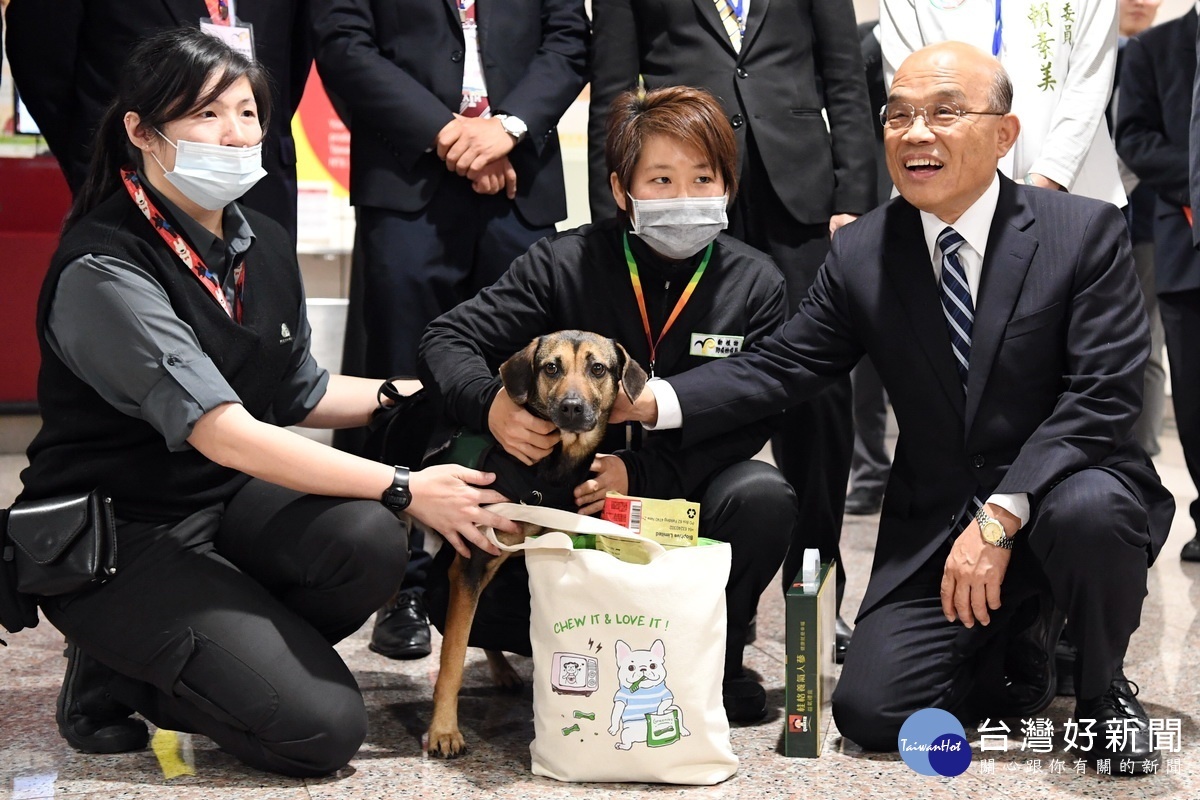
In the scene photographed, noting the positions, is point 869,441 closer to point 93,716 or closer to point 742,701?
point 742,701

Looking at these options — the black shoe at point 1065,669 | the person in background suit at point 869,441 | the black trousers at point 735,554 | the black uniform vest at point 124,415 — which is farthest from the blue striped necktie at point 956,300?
the person in background suit at point 869,441

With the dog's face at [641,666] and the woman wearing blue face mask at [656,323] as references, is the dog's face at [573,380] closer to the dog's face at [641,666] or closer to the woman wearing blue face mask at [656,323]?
the woman wearing blue face mask at [656,323]

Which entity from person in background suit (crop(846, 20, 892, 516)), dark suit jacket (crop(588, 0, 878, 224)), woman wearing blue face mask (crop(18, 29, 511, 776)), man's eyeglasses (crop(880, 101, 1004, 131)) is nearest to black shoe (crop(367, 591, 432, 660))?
woman wearing blue face mask (crop(18, 29, 511, 776))

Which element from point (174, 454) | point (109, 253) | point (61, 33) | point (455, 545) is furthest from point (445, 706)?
point (61, 33)

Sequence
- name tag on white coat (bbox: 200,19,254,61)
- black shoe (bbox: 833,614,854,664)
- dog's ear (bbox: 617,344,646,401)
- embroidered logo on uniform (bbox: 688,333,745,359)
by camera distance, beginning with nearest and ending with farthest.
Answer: dog's ear (bbox: 617,344,646,401), embroidered logo on uniform (bbox: 688,333,745,359), black shoe (bbox: 833,614,854,664), name tag on white coat (bbox: 200,19,254,61)

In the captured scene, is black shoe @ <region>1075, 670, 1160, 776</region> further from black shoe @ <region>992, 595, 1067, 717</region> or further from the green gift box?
the green gift box

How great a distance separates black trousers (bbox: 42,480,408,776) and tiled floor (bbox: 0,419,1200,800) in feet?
0.28

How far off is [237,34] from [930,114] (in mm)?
1754

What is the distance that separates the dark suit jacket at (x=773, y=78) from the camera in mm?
3113

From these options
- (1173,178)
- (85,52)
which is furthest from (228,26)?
(1173,178)

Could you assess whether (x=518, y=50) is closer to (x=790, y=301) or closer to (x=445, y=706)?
(x=790, y=301)

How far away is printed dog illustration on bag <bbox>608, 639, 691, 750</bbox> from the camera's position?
2.22 m

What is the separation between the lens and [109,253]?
2.23m

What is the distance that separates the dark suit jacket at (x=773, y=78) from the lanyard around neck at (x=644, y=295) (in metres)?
0.32
